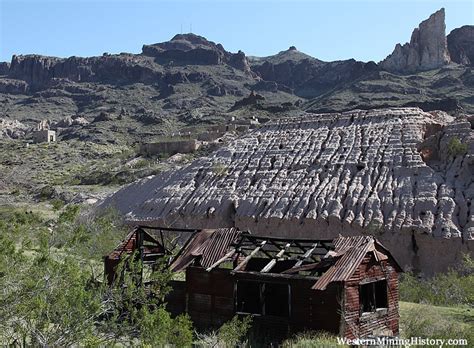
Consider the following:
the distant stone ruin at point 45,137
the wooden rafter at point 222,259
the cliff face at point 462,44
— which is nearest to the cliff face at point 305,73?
the cliff face at point 462,44

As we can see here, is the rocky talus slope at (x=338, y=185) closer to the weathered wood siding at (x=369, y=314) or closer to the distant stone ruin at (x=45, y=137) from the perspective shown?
the weathered wood siding at (x=369, y=314)

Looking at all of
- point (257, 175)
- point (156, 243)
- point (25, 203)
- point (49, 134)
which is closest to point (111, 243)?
point (156, 243)

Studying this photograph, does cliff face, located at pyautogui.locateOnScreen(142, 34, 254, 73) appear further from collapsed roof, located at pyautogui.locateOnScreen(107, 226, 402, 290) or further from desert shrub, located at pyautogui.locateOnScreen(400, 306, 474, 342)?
desert shrub, located at pyautogui.locateOnScreen(400, 306, 474, 342)

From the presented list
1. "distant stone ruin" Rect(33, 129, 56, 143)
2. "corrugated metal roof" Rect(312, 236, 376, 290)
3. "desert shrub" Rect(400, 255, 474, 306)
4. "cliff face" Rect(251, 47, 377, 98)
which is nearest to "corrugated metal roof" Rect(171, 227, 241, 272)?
"corrugated metal roof" Rect(312, 236, 376, 290)

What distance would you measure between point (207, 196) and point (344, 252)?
18.3 meters

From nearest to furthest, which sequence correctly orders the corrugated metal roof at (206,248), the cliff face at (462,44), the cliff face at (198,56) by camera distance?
the corrugated metal roof at (206,248) → the cliff face at (462,44) → the cliff face at (198,56)

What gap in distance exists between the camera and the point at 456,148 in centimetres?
2772

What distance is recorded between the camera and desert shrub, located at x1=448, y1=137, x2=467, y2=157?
27.6 metres

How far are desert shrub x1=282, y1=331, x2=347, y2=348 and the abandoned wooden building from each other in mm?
363

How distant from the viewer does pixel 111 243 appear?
87.5 ft

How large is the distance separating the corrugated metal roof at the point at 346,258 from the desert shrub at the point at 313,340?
116 centimetres

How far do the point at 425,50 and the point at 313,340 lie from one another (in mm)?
111628

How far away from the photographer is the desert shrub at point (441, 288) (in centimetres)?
1981

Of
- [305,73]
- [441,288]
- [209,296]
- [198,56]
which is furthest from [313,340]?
[198,56]
